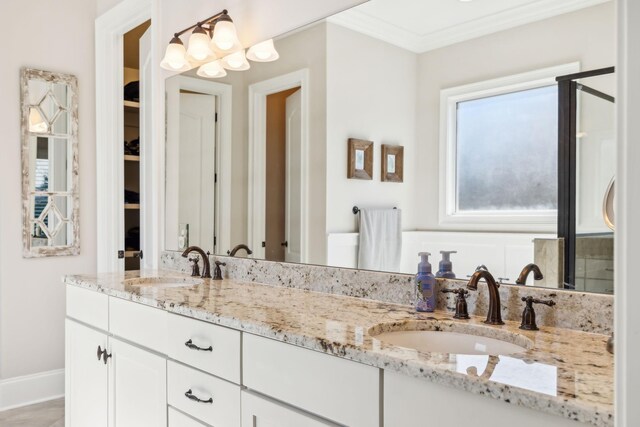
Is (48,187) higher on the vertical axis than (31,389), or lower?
higher

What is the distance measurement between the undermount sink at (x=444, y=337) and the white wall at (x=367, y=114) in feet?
1.37

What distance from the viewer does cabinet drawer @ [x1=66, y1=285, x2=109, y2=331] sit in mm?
2141

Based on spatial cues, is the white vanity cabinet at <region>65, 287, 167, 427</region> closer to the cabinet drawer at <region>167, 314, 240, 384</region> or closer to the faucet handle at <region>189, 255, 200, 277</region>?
the cabinet drawer at <region>167, 314, 240, 384</region>

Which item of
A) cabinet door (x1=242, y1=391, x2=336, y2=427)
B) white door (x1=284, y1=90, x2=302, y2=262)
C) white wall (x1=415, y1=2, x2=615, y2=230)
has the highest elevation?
white wall (x1=415, y1=2, x2=615, y2=230)

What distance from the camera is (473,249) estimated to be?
1539mm

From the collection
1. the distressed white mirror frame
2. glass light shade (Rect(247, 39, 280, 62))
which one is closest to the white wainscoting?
glass light shade (Rect(247, 39, 280, 62))

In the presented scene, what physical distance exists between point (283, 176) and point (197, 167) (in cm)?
69

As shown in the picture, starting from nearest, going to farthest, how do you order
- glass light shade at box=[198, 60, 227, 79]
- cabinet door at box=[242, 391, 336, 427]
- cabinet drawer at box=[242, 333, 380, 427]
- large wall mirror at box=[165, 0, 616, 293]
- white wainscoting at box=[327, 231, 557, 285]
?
1. cabinet drawer at box=[242, 333, 380, 427]
2. cabinet door at box=[242, 391, 336, 427]
3. large wall mirror at box=[165, 0, 616, 293]
4. white wainscoting at box=[327, 231, 557, 285]
5. glass light shade at box=[198, 60, 227, 79]

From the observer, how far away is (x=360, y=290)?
1.80 metres

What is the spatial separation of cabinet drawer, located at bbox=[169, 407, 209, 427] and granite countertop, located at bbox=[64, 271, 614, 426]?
35cm

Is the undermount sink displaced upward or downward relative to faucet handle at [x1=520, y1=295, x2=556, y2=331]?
downward

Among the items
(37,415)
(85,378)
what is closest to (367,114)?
(85,378)

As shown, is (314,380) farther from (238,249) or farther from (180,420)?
(238,249)

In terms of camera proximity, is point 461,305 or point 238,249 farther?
point 238,249
